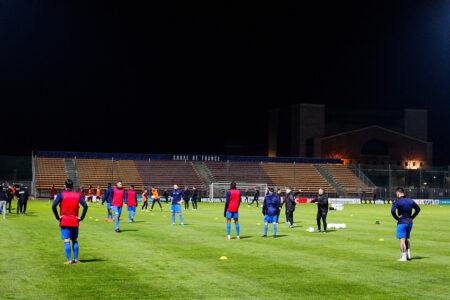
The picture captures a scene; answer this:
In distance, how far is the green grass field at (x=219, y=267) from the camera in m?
11.7

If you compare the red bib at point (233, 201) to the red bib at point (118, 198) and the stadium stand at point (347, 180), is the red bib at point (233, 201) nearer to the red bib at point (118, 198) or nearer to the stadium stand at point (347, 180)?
the red bib at point (118, 198)

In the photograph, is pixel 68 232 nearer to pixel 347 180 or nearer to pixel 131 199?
pixel 131 199

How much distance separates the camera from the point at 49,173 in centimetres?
7669

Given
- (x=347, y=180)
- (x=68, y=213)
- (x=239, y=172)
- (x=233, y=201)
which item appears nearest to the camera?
(x=68, y=213)

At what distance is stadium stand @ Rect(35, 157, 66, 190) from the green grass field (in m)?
49.4

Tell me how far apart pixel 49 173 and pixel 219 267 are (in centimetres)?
6581

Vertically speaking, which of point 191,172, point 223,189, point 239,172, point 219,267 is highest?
point 239,172

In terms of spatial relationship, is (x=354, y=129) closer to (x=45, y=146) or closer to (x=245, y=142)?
(x=245, y=142)

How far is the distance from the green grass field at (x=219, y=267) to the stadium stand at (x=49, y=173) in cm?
4938

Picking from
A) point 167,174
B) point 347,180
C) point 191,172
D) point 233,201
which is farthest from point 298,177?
point 233,201

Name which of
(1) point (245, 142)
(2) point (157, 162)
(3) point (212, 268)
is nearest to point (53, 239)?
(3) point (212, 268)

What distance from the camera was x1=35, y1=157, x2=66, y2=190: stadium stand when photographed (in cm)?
7212

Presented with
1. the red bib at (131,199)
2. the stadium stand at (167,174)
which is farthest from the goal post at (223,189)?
the red bib at (131,199)

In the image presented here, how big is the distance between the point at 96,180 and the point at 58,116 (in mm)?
15991
